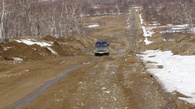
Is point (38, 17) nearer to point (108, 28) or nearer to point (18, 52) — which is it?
point (18, 52)

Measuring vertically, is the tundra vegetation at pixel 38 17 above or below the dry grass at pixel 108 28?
above

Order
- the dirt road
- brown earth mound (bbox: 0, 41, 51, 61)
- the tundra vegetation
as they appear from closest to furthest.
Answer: the dirt road
brown earth mound (bbox: 0, 41, 51, 61)
the tundra vegetation

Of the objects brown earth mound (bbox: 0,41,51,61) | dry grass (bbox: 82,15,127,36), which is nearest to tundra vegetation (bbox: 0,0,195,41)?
brown earth mound (bbox: 0,41,51,61)

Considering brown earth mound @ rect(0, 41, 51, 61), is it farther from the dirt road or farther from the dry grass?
the dry grass

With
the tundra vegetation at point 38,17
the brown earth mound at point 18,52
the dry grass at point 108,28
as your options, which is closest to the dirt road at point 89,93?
the brown earth mound at point 18,52

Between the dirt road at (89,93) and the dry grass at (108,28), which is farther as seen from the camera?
the dry grass at (108,28)

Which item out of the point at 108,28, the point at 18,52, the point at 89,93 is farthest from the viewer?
the point at 108,28

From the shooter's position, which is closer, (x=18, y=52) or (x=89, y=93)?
(x=89, y=93)

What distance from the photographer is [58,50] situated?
31406 millimetres

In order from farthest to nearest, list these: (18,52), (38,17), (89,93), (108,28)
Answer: (108,28) → (38,17) → (18,52) → (89,93)

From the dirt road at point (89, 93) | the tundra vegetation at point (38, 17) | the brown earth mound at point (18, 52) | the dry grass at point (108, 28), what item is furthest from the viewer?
the dry grass at point (108, 28)

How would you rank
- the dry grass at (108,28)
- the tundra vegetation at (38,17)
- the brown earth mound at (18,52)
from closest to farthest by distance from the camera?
the brown earth mound at (18,52) < the tundra vegetation at (38,17) < the dry grass at (108,28)

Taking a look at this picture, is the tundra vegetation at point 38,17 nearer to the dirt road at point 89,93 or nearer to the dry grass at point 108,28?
the dry grass at point 108,28

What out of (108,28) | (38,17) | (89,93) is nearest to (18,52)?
(89,93)
